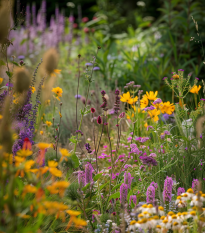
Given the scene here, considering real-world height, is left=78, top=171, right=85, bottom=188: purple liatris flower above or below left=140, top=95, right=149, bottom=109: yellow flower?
below

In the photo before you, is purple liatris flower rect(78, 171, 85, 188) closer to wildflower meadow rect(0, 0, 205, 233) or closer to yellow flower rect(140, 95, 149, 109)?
wildflower meadow rect(0, 0, 205, 233)

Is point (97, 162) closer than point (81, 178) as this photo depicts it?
No

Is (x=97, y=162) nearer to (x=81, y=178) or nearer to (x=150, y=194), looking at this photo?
(x=81, y=178)

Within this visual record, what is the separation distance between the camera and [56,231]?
1777mm

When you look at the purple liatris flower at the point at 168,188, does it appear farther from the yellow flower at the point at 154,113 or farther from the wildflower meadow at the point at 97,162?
the yellow flower at the point at 154,113

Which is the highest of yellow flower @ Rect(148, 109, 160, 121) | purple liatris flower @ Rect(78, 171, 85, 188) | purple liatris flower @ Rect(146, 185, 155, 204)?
yellow flower @ Rect(148, 109, 160, 121)

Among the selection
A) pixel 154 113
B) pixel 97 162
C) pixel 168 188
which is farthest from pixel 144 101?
pixel 168 188

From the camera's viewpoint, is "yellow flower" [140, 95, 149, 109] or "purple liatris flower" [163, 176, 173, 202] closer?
"purple liatris flower" [163, 176, 173, 202]

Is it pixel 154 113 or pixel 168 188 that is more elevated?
pixel 154 113

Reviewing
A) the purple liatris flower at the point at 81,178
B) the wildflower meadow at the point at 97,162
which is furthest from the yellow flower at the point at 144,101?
the purple liatris flower at the point at 81,178

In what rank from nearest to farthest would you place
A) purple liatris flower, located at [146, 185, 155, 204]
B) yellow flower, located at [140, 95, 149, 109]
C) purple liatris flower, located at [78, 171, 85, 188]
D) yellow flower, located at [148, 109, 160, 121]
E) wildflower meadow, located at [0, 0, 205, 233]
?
wildflower meadow, located at [0, 0, 205, 233], purple liatris flower, located at [146, 185, 155, 204], purple liatris flower, located at [78, 171, 85, 188], yellow flower, located at [148, 109, 160, 121], yellow flower, located at [140, 95, 149, 109]

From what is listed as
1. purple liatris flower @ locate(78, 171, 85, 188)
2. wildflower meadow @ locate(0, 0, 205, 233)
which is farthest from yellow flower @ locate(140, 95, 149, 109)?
purple liatris flower @ locate(78, 171, 85, 188)

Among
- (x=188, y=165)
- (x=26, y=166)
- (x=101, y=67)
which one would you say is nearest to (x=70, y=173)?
(x=188, y=165)

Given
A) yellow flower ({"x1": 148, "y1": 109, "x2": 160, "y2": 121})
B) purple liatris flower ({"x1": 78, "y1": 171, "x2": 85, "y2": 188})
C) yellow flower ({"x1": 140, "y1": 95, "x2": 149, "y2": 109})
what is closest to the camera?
purple liatris flower ({"x1": 78, "y1": 171, "x2": 85, "y2": 188})
